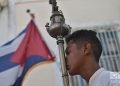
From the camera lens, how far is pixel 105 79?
68.5 inches

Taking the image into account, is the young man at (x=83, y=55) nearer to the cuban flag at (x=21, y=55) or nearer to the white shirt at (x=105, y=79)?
the white shirt at (x=105, y=79)

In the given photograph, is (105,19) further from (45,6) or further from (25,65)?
(25,65)

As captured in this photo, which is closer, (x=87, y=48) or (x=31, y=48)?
(x=87, y=48)

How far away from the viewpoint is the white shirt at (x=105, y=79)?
5.62ft

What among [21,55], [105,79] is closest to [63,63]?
[105,79]

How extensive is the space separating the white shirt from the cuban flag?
1.41m

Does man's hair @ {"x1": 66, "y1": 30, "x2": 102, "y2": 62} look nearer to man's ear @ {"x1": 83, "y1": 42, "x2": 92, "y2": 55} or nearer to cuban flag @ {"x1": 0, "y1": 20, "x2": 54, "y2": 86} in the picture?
man's ear @ {"x1": 83, "y1": 42, "x2": 92, "y2": 55}

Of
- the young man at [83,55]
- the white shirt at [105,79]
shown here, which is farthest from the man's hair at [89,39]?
the white shirt at [105,79]

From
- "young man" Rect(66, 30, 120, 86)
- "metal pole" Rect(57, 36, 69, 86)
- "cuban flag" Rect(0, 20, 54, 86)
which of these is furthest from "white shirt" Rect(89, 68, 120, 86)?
"cuban flag" Rect(0, 20, 54, 86)

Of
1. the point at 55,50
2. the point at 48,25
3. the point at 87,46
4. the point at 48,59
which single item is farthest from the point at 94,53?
the point at 55,50

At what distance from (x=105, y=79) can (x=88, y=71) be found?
0.23 metres

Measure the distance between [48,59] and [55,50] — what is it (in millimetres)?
368

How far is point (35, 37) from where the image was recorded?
134 inches

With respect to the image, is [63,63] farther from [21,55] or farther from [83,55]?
[21,55]
